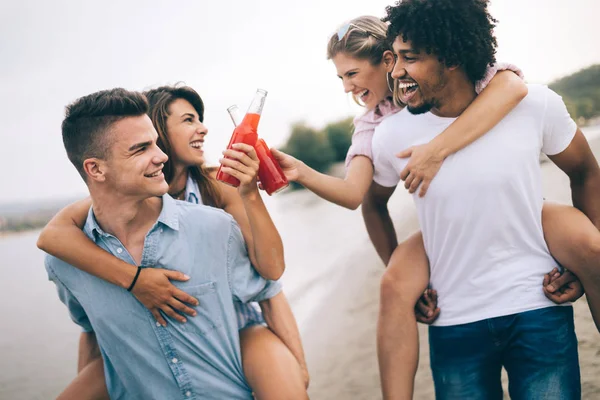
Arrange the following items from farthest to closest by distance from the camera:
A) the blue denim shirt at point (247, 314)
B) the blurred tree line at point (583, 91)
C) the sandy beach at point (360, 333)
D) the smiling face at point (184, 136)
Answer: the blurred tree line at point (583, 91) → the sandy beach at point (360, 333) → the smiling face at point (184, 136) → the blue denim shirt at point (247, 314)

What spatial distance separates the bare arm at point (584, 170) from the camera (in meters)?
1.76

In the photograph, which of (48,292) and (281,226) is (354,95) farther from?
(281,226)

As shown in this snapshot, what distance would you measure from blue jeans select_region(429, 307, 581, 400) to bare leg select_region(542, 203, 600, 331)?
0.12 meters

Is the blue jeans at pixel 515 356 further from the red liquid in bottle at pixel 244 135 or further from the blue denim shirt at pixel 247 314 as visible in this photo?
the red liquid in bottle at pixel 244 135

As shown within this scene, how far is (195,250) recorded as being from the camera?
181cm

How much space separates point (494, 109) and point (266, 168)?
2.25 ft

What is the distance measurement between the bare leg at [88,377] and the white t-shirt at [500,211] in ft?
3.91

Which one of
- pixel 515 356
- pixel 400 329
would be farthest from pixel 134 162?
pixel 515 356

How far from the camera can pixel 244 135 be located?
158cm

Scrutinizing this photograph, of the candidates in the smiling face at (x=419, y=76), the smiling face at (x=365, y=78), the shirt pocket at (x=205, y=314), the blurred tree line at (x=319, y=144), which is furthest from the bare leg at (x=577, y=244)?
the blurred tree line at (x=319, y=144)

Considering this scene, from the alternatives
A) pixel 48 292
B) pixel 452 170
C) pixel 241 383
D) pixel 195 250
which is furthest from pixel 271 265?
pixel 48 292

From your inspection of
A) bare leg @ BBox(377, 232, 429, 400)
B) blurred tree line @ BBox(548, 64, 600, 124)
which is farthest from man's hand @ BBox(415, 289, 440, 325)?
blurred tree line @ BBox(548, 64, 600, 124)

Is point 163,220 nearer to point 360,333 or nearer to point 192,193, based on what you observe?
point 192,193

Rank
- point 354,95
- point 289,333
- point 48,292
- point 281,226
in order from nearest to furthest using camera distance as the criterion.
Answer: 1. point 289,333
2. point 354,95
3. point 48,292
4. point 281,226
